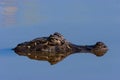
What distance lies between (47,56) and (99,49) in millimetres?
1556

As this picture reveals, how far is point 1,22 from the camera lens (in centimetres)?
2875

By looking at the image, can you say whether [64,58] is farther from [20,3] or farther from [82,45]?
[20,3]

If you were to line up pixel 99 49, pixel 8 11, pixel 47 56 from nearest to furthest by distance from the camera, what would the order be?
pixel 47 56
pixel 99 49
pixel 8 11

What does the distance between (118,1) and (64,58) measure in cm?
1027

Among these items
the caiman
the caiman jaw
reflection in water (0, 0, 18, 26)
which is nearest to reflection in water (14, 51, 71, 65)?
the caiman

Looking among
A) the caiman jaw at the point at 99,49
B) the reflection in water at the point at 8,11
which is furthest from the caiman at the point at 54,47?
the reflection in water at the point at 8,11

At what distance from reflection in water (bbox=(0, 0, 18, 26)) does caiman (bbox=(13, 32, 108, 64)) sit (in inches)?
155

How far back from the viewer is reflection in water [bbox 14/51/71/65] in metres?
23.8

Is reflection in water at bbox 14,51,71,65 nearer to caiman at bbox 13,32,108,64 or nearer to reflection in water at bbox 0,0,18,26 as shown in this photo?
caiman at bbox 13,32,108,64

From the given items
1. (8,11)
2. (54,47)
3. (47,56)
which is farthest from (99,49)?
(8,11)

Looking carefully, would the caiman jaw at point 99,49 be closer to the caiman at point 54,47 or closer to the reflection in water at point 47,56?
the caiman at point 54,47

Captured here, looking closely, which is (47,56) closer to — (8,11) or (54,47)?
(54,47)

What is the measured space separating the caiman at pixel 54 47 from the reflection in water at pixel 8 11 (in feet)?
12.9

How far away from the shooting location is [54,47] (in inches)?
969
